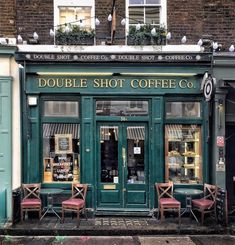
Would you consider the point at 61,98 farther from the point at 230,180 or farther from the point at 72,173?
the point at 230,180

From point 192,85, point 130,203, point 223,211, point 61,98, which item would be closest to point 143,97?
point 192,85

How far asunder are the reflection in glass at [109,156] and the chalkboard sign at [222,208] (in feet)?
8.51

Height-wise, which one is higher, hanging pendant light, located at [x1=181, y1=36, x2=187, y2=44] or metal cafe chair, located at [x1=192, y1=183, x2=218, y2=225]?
hanging pendant light, located at [x1=181, y1=36, x2=187, y2=44]

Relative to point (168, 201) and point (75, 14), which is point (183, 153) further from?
point (75, 14)

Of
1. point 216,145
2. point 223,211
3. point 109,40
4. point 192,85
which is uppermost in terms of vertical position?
point 109,40

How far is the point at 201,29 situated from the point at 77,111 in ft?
12.6

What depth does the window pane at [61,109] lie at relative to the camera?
10.4 meters

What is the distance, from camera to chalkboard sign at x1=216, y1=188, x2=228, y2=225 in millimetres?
9289

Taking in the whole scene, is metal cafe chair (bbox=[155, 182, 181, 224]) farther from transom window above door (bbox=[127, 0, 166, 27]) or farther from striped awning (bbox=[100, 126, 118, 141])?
transom window above door (bbox=[127, 0, 166, 27])

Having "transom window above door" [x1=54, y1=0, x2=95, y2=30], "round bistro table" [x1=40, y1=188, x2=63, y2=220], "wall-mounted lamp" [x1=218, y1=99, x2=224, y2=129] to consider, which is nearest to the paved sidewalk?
"round bistro table" [x1=40, y1=188, x2=63, y2=220]

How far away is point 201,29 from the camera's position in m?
10.6

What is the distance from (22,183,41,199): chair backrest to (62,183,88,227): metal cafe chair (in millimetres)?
769

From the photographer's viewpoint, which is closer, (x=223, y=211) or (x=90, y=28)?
(x=223, y=211)

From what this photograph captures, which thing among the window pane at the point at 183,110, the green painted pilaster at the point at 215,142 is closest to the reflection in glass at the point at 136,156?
the window pane at the point at 183,110
